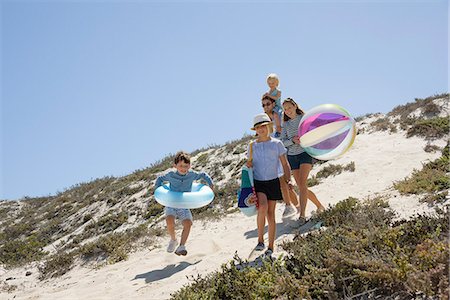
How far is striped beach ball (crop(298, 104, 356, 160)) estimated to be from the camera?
258 inches

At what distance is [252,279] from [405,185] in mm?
4313

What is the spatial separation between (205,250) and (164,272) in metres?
1.12

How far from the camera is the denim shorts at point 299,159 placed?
7.18 metres

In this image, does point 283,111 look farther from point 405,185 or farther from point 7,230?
point 7,230

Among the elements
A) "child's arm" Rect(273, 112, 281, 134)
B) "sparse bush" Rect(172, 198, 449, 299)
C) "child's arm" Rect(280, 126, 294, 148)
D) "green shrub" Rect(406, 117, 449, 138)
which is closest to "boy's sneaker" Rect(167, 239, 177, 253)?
"sparse bush" Rect(172, 198, 449, 299)

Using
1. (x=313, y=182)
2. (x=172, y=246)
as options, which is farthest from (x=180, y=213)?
(x=313, y=182)

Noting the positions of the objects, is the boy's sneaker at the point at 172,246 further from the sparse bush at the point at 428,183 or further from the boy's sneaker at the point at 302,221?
the sparse bush at the point at 428,183

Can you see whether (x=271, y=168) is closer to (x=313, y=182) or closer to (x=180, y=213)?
(x=180, y=213)

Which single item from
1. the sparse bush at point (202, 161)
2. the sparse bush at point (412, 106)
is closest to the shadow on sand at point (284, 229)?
the sparse bush at point (412, 106)

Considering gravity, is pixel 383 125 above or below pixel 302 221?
below

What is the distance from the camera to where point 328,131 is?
6.57 metres

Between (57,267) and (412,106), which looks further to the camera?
(412,106)

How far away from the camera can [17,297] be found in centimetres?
774

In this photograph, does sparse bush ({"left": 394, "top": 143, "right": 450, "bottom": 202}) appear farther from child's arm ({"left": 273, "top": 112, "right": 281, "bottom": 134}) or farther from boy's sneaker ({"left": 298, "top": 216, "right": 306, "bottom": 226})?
child's arm ({"left": 273, "top": 112, "right": 281, "bottom": 134})
